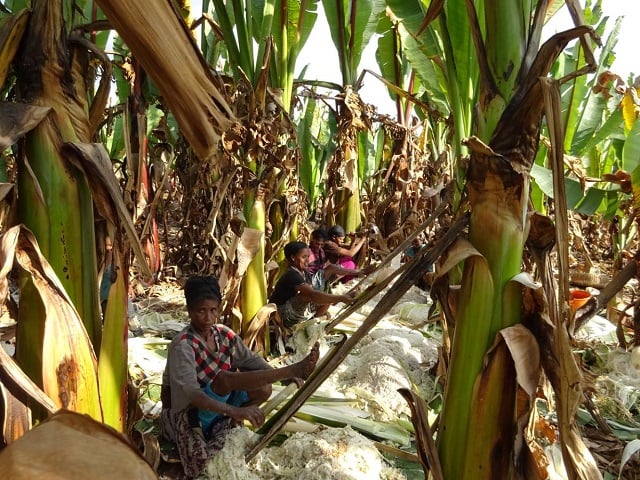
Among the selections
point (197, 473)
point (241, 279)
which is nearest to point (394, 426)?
point (197, 473)

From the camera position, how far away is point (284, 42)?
159 inches

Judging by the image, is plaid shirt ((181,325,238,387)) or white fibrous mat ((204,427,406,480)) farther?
plaid shirt ((181,325,238,387))

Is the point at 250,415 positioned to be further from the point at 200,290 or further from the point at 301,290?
the point at 301,290

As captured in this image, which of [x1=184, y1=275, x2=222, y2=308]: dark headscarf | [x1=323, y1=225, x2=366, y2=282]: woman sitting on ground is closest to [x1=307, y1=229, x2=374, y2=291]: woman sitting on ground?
[x1=323, y1=225, x2=366, y2=282]: woman sitting on ground

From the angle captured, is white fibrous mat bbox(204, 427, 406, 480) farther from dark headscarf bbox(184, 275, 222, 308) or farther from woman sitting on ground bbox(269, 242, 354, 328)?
woman sitting on ground bbox(269, 242, 354, 328)

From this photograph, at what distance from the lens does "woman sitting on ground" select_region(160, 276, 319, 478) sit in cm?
229

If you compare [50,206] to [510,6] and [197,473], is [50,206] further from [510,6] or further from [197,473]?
[197,473]

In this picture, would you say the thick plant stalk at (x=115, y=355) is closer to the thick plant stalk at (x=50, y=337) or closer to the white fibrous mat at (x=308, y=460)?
the thick plant stalk at (x=50, y=337)

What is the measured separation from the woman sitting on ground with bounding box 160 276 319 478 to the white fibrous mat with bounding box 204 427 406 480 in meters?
0.08

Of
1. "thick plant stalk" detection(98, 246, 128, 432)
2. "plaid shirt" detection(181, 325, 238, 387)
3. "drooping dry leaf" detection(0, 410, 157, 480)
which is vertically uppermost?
"drooping dry leaf" detection(0, 410, 157, 480)

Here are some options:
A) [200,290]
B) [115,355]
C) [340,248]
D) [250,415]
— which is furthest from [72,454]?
[340,248]

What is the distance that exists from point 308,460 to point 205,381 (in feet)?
1.96

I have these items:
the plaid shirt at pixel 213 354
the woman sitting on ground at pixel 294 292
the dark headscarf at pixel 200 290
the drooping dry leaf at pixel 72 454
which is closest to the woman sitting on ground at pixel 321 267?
the woman sitting on ground at pixel 294 292

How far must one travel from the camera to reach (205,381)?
8.17ft
